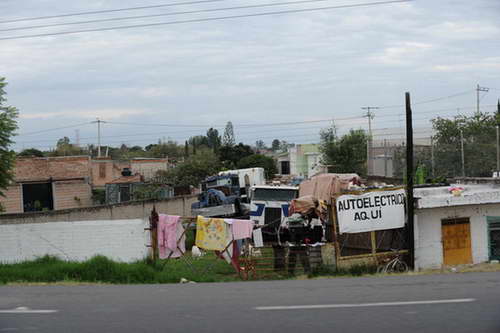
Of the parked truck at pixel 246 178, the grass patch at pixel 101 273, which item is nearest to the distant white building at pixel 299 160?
the parked truck at pixel 246 178

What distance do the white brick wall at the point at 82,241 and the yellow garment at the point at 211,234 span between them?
1666 mm

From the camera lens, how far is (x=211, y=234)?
62.4 ft

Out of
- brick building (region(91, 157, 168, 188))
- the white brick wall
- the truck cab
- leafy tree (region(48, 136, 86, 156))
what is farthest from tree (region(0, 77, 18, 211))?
leafy tree (region(48, 136, 86, 156))

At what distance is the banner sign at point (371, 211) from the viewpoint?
19.7 meters

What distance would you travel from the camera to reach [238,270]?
1864cm

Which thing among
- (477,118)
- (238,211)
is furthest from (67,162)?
(477,118)

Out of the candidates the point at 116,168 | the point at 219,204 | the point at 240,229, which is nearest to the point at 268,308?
the point at 240,229

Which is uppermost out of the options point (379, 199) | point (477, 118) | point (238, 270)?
Result: point (477, 118)

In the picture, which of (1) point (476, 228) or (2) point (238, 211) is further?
(2) point (238, 211)

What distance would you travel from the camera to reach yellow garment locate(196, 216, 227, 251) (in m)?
18.9

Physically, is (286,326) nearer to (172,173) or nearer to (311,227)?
(311,227)

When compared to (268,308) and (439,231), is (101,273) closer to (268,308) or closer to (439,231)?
(268,308)

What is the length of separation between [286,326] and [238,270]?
981 centimetres

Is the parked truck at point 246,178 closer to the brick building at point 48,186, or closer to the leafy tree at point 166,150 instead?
the brick building at point 48,186
